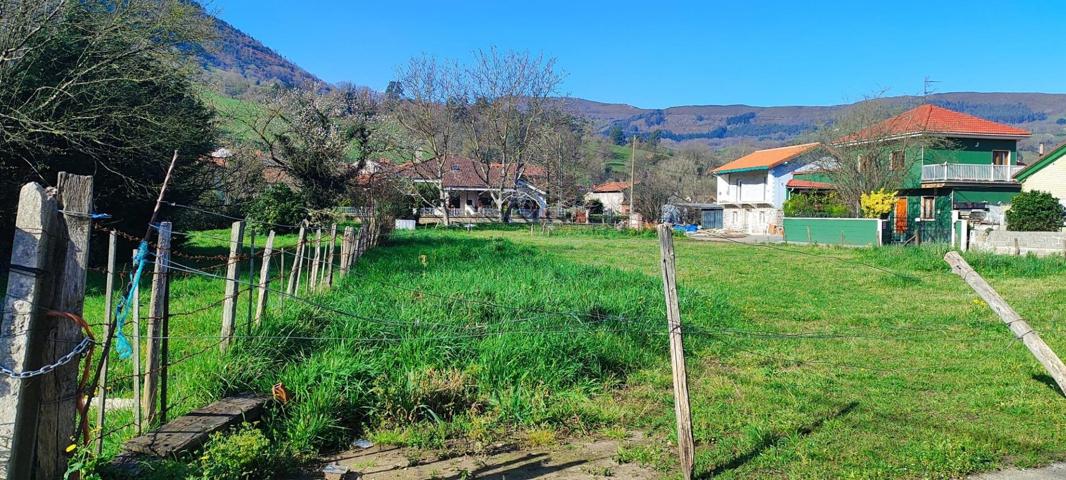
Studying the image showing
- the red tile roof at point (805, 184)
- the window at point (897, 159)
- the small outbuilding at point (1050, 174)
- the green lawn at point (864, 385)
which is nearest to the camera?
the green lawn at point (864, 385)

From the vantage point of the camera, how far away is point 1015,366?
8461mm

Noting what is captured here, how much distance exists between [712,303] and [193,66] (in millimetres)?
13741

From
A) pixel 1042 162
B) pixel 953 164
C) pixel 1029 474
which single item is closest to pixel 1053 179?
pixel 1042 162

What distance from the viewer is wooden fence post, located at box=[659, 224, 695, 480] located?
201 inches

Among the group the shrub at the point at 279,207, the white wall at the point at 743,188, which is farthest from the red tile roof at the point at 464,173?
the shrub at the point at 279,207

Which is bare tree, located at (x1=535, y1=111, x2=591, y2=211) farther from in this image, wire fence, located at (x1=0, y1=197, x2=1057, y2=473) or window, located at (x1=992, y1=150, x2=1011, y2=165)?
wire fence, located at (x1=0, y1=197, x2=1057, y2=473)

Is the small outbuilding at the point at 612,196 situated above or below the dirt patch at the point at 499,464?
above

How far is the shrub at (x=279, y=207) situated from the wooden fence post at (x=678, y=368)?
2792cm

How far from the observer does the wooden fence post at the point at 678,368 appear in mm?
5109

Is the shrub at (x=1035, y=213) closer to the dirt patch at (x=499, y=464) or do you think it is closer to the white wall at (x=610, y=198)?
the dirt patch at (x=499, y=464)

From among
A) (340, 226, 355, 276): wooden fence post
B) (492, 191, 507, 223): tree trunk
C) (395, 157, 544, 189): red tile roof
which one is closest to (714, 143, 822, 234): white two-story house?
(395, 157, 544, 189): red tile roof

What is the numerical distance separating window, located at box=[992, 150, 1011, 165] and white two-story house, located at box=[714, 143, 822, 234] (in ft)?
34.3

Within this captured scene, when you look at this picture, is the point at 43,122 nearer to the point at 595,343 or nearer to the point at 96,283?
the point at 96,283

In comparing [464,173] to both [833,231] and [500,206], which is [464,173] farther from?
[833,231]
